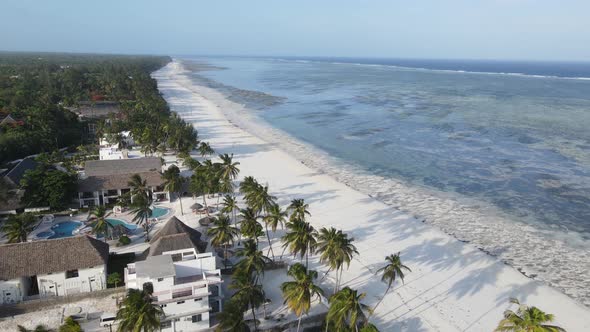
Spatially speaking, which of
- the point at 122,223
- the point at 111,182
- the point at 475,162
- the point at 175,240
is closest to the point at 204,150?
the point at 111,182

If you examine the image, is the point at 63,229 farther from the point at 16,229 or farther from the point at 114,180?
the point at 114,180

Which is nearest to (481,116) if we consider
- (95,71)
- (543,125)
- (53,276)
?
(543,125)

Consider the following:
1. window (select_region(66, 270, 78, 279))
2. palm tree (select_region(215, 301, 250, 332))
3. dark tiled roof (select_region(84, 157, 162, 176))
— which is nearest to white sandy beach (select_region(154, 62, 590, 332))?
palm tree (select_region(215, 301, 250, 332))

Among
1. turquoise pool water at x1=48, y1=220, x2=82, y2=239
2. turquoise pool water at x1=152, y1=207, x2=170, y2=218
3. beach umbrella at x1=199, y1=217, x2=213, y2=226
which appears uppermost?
beach umbrella at x1=199, y1=217, x2=213, y2=226

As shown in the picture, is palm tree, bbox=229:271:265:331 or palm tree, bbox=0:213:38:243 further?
palm tree, bbox=0:213:38:243

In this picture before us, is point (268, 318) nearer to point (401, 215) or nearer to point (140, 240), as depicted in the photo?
point (140, 240)

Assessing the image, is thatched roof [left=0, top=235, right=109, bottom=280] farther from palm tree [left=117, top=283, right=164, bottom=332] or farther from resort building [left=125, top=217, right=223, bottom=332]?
palm tree [left=117, top=283, right=164, bottom=332]
